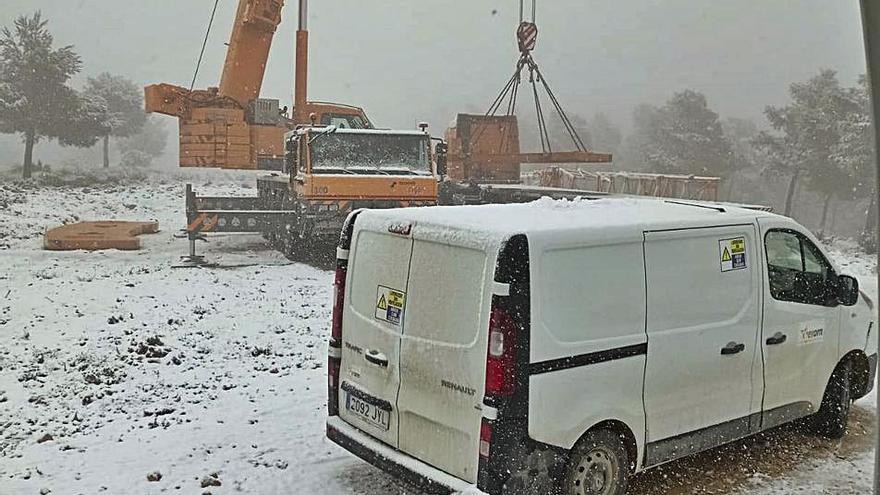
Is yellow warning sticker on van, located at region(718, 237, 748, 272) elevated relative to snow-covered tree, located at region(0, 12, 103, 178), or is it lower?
lower

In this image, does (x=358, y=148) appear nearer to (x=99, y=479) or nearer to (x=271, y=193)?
(x=271, y=193)

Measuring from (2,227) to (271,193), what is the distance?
4077mm

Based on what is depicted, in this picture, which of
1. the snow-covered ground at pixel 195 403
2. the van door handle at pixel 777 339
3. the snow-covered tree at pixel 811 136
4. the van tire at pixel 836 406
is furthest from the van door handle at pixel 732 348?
the snow-covered tree at pixel 811 136

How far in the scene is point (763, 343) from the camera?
116 inches

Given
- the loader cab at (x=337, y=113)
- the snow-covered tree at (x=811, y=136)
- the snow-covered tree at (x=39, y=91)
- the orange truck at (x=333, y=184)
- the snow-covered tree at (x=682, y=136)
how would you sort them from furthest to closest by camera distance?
1. the snow-covered tree at (x=682, y=136)
2. the snow-covered tree at (x=39, y=91)
3. the snow-covered tree at (x=811, y=136)
4. the loader cab at (x=337, y=113)
5. the orange truck at (x=333, y=184)

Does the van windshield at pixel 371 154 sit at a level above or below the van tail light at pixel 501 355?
above

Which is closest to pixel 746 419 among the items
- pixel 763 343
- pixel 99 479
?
pixel 763 343

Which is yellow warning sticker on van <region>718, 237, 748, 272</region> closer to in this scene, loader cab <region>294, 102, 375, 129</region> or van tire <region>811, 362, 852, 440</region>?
van tire <region>811, 362, 852, 440</region>

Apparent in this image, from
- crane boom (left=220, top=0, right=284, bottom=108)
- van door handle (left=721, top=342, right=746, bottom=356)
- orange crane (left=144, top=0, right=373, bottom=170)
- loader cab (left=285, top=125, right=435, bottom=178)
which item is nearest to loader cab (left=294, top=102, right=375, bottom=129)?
orange crane (left=144, top=0, right=373, bottom=170)

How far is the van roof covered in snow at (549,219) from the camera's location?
7.80 feet

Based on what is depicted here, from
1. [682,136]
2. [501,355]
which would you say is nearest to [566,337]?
[501,355]

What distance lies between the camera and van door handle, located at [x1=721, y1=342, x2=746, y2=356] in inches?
110

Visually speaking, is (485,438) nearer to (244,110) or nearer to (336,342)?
(336,342)

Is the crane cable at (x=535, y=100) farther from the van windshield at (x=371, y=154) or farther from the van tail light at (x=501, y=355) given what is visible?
the van tail light at (x=501, y=355)
